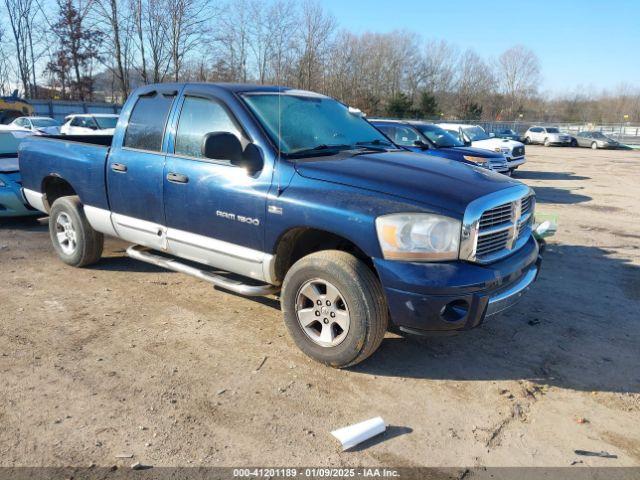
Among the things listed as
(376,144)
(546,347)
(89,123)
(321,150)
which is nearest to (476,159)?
(376,144)

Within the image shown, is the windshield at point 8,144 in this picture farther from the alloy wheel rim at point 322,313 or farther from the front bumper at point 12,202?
the alloy wheel rim at point 322,313

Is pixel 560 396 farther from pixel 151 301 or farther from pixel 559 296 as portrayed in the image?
pixel 151 301

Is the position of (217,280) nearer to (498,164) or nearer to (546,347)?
(546,347)

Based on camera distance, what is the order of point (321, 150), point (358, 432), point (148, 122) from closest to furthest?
point (358, 432) → point (321, 150) → point (148, 122)

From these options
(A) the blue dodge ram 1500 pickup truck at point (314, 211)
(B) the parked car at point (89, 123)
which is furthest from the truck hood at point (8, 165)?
(B) the parked car at point (89, 123)

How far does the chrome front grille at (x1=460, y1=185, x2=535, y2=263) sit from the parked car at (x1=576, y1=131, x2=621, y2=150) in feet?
129

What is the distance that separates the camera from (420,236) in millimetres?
3248

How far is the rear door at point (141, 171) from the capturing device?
4633 mm

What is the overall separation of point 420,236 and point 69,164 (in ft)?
13.4

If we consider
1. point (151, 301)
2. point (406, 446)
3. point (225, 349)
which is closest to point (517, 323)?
point (406, 446)

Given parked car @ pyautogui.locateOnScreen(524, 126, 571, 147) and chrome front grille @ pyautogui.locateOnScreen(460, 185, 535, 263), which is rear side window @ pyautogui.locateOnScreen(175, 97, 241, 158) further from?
parked car @ pyautogui.locateOnScreen(524, 126, 571, 147)

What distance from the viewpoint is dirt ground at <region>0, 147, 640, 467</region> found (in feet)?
9.43

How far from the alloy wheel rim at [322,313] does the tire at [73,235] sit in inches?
120

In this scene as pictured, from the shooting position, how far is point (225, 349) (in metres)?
4.03
